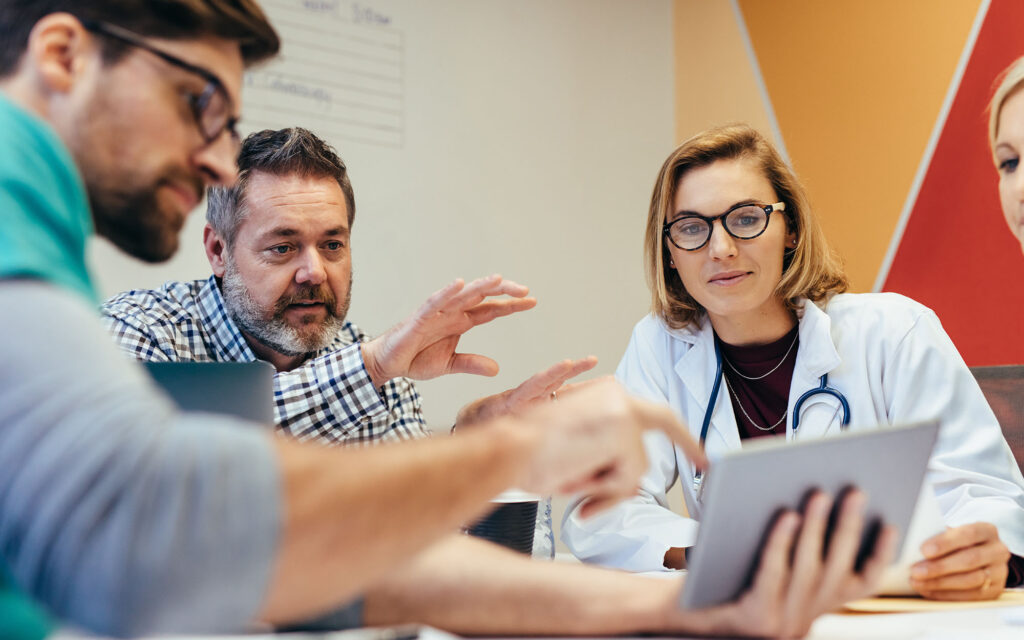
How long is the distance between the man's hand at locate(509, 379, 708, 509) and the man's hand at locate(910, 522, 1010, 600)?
630 millimetres

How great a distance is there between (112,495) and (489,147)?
2.87 m

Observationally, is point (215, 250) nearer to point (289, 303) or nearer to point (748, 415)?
point (289, 303)

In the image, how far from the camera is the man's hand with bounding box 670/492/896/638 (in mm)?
765

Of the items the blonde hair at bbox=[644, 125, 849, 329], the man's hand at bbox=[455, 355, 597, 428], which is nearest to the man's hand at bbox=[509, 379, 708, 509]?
the man's hand at bbox=[455, 355, 597, 428]

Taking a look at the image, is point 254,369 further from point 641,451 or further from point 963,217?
point 963,217

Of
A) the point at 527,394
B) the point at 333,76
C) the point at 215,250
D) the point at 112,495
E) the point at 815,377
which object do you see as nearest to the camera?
the point at 112,495

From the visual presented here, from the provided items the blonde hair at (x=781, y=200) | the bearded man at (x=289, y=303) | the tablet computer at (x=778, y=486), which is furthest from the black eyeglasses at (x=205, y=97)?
the blonde hair at (x=781, y=200)

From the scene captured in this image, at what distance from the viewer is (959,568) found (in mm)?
1172

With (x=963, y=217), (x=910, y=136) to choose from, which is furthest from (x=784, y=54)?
(x=963, y=217)

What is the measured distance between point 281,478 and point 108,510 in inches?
4.0

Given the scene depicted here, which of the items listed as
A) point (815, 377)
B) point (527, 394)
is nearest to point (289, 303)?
point (527, 394)

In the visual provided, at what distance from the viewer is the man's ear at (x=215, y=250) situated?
2.27 metres

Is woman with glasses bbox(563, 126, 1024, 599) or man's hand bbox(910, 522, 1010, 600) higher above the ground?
woman with glasses bbox(563, 126, 1024, 599)

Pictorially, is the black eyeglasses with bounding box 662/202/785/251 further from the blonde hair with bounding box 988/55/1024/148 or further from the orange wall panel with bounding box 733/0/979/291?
the orange wall panel with bounding box 733/0/979/291
